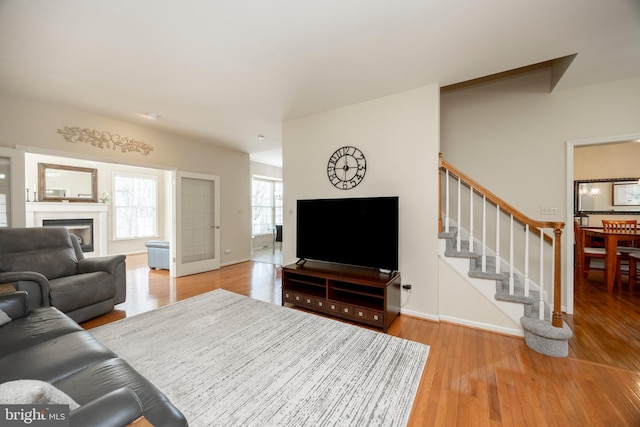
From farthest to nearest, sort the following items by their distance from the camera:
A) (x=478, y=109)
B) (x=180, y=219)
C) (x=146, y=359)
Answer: (x=180, y=219)
(x=478, y=109)
(x=146, y=359)

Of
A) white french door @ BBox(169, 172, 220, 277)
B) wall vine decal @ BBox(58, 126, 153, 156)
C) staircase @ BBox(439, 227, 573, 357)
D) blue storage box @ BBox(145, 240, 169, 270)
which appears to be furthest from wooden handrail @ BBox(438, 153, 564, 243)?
blue storage box @ BBox(145, 240, 169, 270)

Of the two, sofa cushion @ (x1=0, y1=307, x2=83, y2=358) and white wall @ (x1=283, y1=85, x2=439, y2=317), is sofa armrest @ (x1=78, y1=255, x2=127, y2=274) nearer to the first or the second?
sofa cushion @ (x1=0, y1=307, x2=83, y2=358)

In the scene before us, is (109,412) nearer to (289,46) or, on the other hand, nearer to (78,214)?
(289,46)

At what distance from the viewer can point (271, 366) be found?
6.18 feet

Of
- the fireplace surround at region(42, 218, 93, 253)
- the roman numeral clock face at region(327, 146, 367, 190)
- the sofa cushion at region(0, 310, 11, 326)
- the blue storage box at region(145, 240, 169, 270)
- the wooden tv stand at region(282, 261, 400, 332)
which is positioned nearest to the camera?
the sofa cushion at region(0, 310, 11, 326)

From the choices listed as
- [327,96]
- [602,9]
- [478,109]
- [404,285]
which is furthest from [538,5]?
[404,285]

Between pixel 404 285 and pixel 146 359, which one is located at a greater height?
pixel 404 285

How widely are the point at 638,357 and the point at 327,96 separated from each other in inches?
147

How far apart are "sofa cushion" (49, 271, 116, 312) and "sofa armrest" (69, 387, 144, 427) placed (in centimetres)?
239

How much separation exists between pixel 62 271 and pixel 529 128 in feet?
18.9

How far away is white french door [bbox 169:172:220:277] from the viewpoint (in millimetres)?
4578

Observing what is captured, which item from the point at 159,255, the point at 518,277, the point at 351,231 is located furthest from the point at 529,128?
the point at 159,255

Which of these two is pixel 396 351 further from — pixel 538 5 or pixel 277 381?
pixel 538 5

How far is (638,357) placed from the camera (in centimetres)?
200
